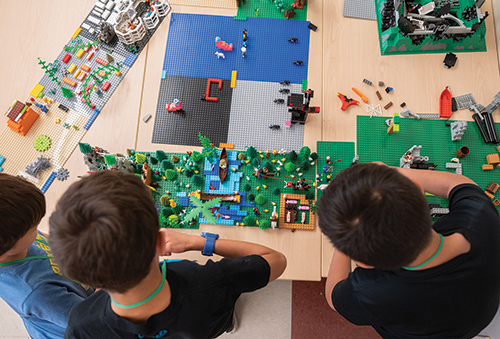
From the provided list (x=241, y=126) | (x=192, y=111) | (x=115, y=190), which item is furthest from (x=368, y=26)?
(x=115, y=190)

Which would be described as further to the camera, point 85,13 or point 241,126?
point 85,13

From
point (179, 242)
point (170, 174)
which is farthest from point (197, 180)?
point (179, 242)

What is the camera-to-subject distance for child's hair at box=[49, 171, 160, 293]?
2.50ft

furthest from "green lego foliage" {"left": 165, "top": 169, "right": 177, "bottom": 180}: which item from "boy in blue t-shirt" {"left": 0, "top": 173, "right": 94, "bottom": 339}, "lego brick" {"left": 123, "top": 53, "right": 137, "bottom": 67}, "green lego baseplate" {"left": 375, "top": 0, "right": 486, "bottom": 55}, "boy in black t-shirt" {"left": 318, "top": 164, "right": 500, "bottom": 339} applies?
"green lego baseplate" {"left": 375, "top": 0, "right": 486, "bottom": 55}

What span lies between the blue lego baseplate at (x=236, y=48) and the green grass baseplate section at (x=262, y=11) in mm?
38

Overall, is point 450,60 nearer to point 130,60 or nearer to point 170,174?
point 170,174

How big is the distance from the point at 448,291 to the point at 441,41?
5.67 feet

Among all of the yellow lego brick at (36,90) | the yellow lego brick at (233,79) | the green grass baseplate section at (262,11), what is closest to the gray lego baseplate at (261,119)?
the yellow lego brick at (233,79)

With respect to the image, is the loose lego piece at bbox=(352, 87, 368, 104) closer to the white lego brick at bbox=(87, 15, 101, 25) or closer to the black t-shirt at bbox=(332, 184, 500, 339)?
the black t-shirt at bbox=(332, 184, 500, 339)

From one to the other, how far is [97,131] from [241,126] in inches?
40.6

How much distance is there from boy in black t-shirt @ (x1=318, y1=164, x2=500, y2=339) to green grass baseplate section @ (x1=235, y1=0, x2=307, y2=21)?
5.04 ft

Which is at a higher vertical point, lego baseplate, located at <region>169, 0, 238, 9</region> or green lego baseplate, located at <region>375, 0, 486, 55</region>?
lego baseplate, located at <region>169, 0, 238, 9</region>

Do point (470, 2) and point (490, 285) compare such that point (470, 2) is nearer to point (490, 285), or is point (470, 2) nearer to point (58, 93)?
point (490, 285)

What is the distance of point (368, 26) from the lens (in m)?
2.15
